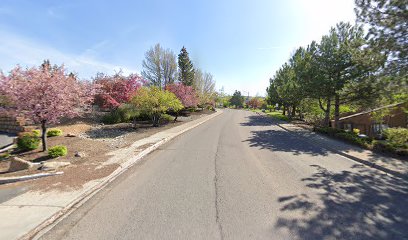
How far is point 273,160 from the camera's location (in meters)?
8.59

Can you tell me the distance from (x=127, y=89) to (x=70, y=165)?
12.6 metres

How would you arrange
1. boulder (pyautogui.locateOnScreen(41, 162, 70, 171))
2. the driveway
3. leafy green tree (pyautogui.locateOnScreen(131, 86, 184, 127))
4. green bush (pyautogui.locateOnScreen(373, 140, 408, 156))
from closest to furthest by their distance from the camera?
boulder (pyautogui.locateOnScreen(41, 162, 70, 171)), green bush (pyautogui.locateOnScreen(373, 140, 408, 156)), the driveway, leafy green tree (pyautogui.locateOnScreen(131, 86, 184, 127))

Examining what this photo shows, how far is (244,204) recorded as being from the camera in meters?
4.66

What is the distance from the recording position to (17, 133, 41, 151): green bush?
9.66 m

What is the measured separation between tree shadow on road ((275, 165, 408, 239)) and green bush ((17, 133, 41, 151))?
1087 centimetres

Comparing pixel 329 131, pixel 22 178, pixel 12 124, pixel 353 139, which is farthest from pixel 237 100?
pixel 22 178

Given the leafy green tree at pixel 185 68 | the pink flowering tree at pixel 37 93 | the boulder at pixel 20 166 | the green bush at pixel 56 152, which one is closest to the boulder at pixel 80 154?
the green bush at pixel 56 152

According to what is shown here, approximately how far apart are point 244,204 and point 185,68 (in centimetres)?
4414

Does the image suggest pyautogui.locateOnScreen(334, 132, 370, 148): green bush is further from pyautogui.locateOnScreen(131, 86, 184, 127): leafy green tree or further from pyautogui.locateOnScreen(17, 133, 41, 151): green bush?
pyautogui.locateOnScreen(17, 133, 41, 151): green bush

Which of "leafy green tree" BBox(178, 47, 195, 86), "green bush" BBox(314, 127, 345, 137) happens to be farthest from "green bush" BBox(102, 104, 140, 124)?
"leafy green tree" BBox(178, 47, 195, 86)

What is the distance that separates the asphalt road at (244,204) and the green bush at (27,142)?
5964 mm

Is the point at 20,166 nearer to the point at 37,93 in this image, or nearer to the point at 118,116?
the point at 37,93

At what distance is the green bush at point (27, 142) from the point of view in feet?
31.7

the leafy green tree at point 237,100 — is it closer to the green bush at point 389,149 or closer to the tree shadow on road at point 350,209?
the green bush at point 389,149
